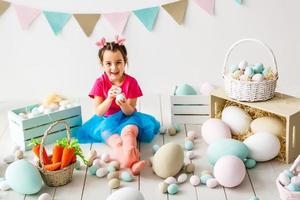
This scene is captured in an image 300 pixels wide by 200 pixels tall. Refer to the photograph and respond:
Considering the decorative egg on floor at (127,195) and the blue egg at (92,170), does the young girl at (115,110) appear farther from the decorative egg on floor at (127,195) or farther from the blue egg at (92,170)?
the decorative egg on floor at (127,195)

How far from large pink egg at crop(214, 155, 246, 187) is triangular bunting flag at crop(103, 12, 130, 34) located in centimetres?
128

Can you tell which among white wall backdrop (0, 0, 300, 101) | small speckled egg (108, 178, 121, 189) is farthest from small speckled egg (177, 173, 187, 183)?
white wall backdrop (0, 0, 300, 101)

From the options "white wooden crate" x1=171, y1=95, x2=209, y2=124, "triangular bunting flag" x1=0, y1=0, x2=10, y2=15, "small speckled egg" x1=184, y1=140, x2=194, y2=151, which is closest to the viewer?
"small speckled egg" x1=184, y1=140, x2=194, y2=151

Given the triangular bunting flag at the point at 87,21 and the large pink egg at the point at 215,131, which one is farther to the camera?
the triangular bunting flag at the point at 87,21

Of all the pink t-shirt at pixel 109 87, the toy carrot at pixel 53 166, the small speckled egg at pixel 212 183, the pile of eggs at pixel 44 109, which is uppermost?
the pink t-shirt at pixel 109 87

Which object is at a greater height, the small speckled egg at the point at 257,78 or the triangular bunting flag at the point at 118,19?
the triangular bunting flag at the point at 118,19

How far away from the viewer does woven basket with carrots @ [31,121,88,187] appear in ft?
6.87

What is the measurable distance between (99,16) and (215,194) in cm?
144

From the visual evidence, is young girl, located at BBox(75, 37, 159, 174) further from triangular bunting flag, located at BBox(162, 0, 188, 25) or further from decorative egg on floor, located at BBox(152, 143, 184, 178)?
triangular bunting flag, located at BBox(162, 0, 188, 25)

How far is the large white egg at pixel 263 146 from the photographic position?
7.35 ft

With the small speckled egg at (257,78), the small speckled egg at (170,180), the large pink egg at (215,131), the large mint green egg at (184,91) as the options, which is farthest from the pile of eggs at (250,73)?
the small speckled egg at (170,180)

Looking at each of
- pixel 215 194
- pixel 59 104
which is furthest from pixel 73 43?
pixel 215 194

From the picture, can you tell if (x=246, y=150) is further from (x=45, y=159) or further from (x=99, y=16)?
(x=99, y=16)

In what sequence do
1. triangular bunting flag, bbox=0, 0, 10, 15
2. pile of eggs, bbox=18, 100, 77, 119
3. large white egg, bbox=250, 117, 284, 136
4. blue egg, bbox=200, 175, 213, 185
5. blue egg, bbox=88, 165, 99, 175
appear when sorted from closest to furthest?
blue egg, bbox=200, 175, 213, 185
blue egg, bbox=88, 165, 99, 175
large white egg, bbox=250, 117, 284, 136
pile of eggs, bbox=18, 100, 77, 119
triangular bunting flag, bbox=0, 0, 10, 15
